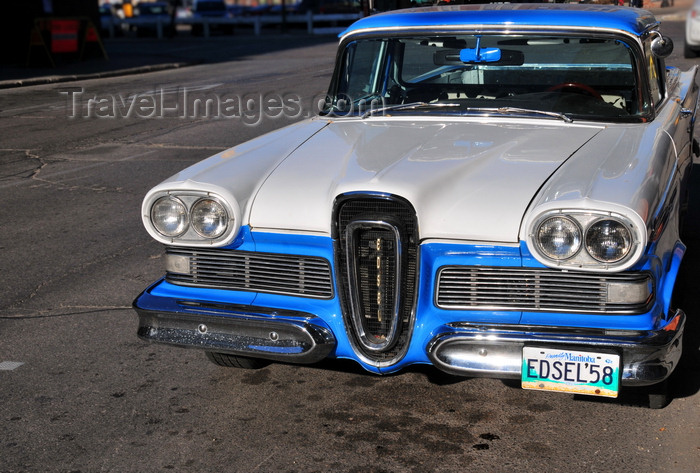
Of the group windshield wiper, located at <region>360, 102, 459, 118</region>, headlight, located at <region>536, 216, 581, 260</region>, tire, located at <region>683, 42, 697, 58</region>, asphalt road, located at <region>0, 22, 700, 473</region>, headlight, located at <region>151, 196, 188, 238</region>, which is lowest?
asphalt road, located at <region>0, 22, 700, 473</region>

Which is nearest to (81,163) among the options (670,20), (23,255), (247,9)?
(23,255)

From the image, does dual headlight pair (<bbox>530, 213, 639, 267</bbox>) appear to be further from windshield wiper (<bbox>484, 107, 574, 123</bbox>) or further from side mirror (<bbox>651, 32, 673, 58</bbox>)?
side mirror (<bbox>651, 32, 673, 58</bbox>)

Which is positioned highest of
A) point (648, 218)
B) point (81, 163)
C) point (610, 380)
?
point (648, 218)

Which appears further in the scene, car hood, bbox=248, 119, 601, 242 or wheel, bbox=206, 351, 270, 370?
wheel, bbox=206, 351, 270, 370

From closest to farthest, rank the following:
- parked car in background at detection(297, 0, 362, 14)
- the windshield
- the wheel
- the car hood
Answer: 1. the car hood
2. the wheel
3. the windshield
4. parked car in background at detection(297, 0, 362, 14)

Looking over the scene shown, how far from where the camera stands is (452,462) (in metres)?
3.52

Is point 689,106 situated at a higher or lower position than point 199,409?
higher

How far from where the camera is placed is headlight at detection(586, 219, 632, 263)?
11.1 ft

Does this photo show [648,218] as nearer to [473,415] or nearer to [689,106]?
[473,415]

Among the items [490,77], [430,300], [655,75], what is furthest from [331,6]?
[430,300]

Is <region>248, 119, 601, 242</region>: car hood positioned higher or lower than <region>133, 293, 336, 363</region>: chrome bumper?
higher

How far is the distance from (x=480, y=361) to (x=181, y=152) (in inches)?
299

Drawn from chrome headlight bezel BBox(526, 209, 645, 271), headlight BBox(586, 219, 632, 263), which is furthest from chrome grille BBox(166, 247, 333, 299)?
headlight BBox(586, 219, 632, 263)

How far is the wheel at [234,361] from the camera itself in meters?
4.33
